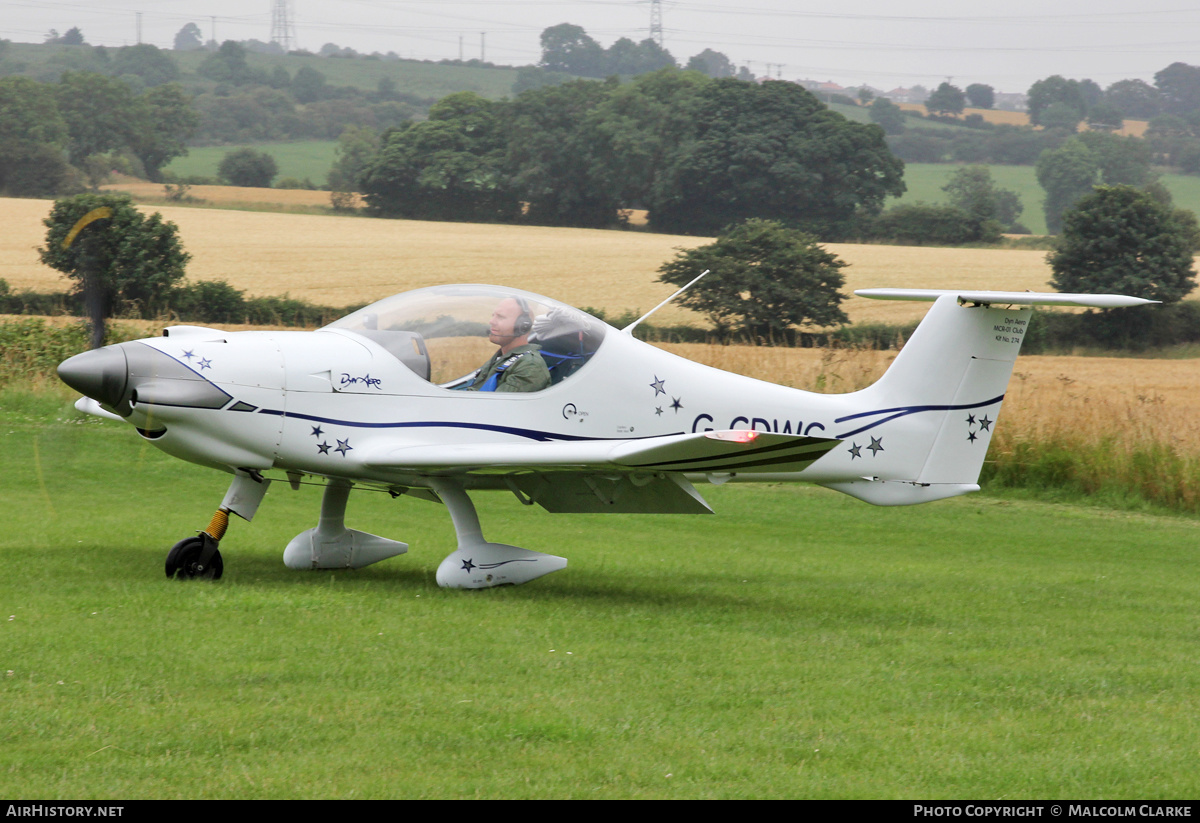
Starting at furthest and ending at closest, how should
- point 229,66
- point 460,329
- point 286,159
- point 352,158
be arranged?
point 229,66, point 286,159, point 352,158, point 460,329

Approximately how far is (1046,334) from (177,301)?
2959 centimetres

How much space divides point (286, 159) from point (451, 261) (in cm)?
6544

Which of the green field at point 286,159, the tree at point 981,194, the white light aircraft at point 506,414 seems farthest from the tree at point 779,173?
the white light aircraft at point 506,414

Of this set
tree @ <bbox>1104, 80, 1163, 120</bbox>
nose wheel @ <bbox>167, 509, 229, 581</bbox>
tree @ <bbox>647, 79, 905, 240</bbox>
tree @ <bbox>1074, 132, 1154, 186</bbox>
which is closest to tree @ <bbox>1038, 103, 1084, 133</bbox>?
tree @ <bbox>1104, 80, 1163, 120</bbox>

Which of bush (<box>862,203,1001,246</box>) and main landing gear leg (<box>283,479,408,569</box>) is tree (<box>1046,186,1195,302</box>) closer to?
bush (<box>862,203,1001,246</box>)

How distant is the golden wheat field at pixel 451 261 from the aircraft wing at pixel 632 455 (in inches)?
1242

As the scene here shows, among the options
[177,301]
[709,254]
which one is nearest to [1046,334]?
[709,254]

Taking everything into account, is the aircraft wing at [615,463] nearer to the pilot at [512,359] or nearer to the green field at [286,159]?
the pilot at [512,359]

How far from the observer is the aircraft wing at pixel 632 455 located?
735cm

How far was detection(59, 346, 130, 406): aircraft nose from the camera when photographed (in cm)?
768

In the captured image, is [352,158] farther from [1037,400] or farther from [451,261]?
[1037,400]

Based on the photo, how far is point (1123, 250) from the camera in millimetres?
51844

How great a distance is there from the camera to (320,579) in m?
8.97

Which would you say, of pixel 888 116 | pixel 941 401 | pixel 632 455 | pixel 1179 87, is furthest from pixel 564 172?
pixel 1179 87
